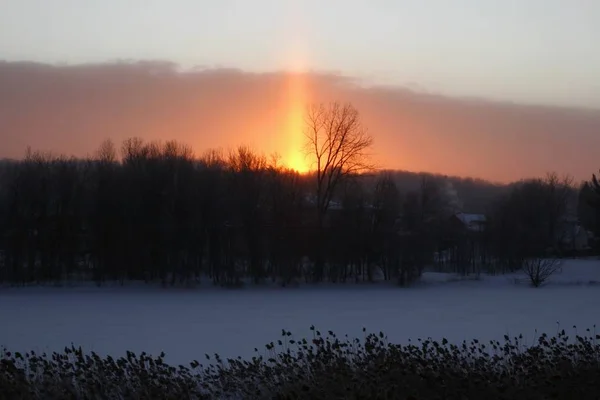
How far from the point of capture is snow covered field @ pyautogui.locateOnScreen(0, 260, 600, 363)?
20.6m

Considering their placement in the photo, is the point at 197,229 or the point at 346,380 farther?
the point at 197,229

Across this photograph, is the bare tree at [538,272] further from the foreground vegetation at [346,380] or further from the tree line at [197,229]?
the foreground vegetation at [346,380]

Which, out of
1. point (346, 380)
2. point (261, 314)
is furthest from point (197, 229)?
point (346, 380)

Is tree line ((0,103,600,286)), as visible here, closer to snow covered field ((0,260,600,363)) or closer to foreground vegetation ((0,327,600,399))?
snow covered field ((0,260,600,363))

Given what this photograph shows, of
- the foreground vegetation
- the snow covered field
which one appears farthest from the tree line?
the foreground vegetation

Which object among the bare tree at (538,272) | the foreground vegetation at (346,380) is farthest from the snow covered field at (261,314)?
the foreground vegetation at (346,380)

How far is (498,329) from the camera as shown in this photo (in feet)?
73.0

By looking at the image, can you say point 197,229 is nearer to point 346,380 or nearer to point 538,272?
point 538,272

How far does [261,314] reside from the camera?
29.0 m

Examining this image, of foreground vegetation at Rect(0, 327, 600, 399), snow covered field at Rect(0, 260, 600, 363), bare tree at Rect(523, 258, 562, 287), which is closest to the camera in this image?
foreground vegetation at Rect(0, 327, 600, 399)

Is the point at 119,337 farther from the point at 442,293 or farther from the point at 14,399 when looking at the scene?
the point at 442,293

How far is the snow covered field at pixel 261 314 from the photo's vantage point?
812 inches

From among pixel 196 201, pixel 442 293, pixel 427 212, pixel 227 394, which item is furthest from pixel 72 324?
pixel 427 212

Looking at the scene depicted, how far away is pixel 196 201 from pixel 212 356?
35559mm
